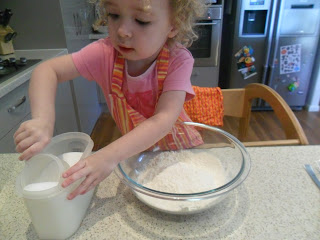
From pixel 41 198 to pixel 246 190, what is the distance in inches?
16.5

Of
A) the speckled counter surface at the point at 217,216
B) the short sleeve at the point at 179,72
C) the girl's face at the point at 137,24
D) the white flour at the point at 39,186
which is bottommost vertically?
the speckled counter surface at the point at 217,216

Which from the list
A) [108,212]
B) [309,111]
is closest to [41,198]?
[108,212]

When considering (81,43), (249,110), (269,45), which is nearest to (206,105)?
(249,110)

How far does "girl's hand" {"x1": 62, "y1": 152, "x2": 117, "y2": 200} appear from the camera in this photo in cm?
42

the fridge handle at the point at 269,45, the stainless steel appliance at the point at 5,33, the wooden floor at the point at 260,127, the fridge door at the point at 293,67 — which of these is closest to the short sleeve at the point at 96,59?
the stainless steel appliance at the point at 5,33

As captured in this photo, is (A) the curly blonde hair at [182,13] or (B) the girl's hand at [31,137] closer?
(B) the girl's hand at [31,137]

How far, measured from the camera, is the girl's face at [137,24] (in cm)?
Result: 54

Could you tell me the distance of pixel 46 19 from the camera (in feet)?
5.87

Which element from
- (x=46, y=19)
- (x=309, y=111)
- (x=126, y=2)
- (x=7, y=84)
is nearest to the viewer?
(x=126, y=2)

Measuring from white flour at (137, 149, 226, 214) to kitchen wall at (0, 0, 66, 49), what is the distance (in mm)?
1510

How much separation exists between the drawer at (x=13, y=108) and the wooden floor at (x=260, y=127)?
2.81ft

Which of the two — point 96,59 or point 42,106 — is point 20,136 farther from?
point 96,59

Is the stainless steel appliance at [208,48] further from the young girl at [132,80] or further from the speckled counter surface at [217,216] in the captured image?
the speckled counter surface at [217,216]

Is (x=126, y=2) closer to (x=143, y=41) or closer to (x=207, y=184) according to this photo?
(x=143, y=41)
